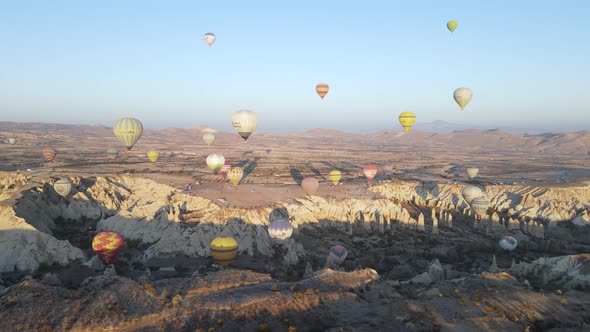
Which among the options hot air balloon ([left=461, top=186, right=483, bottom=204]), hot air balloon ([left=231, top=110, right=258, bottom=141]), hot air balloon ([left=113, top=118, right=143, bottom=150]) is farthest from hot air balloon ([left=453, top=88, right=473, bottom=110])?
hot air balloon ([left=113, top=118, right=143, bottom=150])

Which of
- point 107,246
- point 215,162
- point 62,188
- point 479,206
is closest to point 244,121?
point 215,162

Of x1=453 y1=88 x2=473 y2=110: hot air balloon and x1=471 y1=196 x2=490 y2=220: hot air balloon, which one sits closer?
x1=471 y1=196 x2=490 y2=220: hot air balloon

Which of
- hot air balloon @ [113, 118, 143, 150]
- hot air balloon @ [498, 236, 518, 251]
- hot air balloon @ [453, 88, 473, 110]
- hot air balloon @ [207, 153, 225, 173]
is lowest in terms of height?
hot air balloon @ [498, 236, 518, 251]

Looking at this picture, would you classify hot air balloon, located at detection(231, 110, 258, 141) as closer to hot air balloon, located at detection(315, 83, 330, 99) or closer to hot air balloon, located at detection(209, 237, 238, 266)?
hot air balloon, located at detection(315, 83, 330, 99)

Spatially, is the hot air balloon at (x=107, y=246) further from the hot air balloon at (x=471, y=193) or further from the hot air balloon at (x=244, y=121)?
the hot air balloon at (x=471, y=193)

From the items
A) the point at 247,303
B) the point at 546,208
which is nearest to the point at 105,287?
the point at 247,303

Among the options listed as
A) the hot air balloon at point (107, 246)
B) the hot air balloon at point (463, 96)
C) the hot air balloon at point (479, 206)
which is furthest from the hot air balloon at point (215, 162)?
the hot air balloon at point (463, 96)

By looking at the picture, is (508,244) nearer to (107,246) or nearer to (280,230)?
(280,230)
